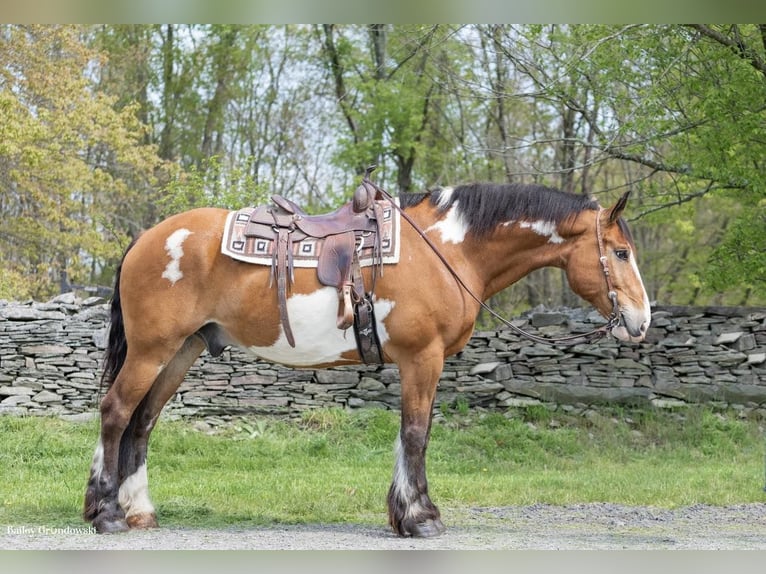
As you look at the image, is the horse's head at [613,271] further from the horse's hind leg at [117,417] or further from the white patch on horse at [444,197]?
the horse's hind leg at [117,417]

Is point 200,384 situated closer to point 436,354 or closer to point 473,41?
point 436,354

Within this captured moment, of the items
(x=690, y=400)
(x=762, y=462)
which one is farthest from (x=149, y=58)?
(x=762, y=462)

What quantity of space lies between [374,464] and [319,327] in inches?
136

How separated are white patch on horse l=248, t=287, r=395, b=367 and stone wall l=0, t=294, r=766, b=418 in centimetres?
470

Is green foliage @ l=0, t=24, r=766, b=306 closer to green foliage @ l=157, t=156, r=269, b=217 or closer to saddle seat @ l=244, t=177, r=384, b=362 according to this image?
green foliage @ l=157, t=156, r=269, b=217

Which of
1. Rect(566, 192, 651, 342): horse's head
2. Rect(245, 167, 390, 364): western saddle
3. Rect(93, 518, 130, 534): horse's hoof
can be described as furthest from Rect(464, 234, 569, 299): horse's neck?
Rect(93, 518, 130, 534): horse's hoof

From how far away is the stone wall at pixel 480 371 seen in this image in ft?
31.2

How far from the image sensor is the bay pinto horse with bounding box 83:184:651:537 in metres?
4.77

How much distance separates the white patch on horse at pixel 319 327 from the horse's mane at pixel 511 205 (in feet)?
2.33

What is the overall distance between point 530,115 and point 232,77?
6.18 meters

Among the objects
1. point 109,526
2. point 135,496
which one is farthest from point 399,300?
point 109,526

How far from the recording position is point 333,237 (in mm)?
4898

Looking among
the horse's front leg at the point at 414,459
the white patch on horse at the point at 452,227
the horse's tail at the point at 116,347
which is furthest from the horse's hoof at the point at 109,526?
the white patch on horse at the point at 452,227

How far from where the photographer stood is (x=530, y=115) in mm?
16531
